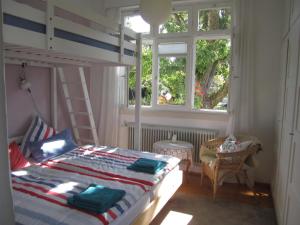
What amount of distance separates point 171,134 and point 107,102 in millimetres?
1238

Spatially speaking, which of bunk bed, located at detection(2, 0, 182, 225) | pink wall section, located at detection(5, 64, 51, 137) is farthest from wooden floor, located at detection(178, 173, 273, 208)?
pink wall section, located at detection(5, 64, 51, 137)

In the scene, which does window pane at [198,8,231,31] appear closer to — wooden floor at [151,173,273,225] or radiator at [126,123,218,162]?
radiator at [126,123,218,162]

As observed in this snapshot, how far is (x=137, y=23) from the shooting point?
14.1 ft

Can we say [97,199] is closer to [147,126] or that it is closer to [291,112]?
[291,112]

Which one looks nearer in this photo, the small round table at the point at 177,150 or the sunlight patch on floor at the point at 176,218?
the sunlight patch on floor at the point at 176,218

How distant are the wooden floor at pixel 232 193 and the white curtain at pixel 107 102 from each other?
1509 millimetres

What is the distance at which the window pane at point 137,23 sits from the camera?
4.22m

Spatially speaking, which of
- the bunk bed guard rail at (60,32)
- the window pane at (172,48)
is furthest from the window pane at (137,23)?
the bunk bed guard rail at (60,32)

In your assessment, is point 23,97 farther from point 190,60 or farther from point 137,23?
point 190,60

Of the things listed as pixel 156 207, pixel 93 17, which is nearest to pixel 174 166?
pixel 156 207

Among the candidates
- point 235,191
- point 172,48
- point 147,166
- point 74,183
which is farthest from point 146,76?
point 74,183

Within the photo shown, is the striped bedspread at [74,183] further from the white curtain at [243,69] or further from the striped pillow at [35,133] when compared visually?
the white curtain at [243,69]

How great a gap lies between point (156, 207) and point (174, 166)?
0.60 meters

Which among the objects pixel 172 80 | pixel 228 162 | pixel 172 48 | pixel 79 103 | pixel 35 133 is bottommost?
pixel 228 162
